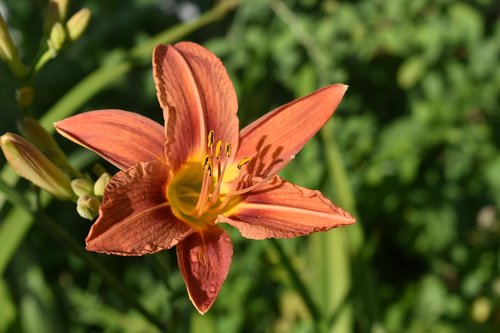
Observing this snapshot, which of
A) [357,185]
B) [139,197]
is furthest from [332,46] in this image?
[139,197]

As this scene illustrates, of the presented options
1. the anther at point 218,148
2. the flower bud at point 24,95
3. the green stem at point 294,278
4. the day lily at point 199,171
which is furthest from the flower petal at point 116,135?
the green stem at point 294,278

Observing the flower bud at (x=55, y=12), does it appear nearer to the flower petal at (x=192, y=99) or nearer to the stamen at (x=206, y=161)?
the flower petal at (x=192, y=99)

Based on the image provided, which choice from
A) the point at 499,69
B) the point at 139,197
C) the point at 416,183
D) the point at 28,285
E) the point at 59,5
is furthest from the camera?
the point at 416,183

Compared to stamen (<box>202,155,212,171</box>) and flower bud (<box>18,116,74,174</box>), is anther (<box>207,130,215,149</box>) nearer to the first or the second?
stamen (<box>202,155,212,171</box>)

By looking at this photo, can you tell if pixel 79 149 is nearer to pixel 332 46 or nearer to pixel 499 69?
pixel 332 46

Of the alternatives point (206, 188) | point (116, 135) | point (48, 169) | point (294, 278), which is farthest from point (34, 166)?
point (294, 278)

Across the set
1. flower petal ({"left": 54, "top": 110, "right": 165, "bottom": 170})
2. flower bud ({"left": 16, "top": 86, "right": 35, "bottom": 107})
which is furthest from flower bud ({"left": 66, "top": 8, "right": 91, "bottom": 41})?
flower petal ({"left": 54, "top": 110, "right": 165, "bottom": 170})
